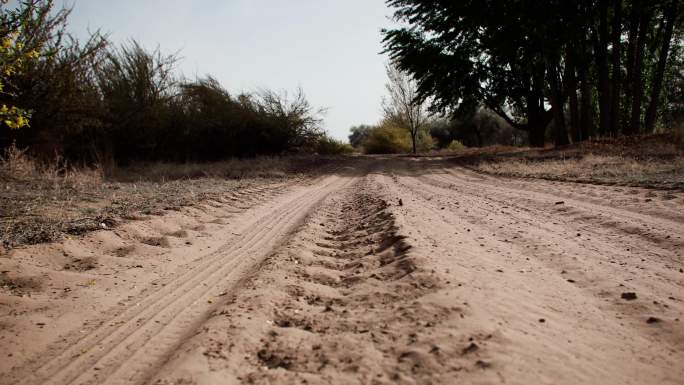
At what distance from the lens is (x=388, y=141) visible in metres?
31.7

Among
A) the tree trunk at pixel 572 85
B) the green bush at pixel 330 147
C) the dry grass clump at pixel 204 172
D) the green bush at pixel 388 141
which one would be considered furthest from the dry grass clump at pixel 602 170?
the green bush at pixel 388 141

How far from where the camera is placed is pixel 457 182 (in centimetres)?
A: 1014

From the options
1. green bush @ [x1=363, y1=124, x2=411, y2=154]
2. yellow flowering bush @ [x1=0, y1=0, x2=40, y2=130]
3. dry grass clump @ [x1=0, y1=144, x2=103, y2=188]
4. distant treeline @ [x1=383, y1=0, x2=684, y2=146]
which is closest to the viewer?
yellow flowering bush @ [x1=0, y1=0, x2=40, y2=130]

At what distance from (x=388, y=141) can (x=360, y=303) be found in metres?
29.4

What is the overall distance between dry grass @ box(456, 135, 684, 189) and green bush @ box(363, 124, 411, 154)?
15.8 metres

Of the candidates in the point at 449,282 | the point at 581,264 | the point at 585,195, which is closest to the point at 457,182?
the point at 585,195

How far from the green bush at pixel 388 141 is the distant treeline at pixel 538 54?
989 centimetres

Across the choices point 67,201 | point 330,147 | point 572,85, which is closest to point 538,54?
point 572,85

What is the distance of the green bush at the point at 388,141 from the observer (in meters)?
31.6

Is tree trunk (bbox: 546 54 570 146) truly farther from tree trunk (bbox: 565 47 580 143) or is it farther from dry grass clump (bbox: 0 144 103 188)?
dry grass clump (bbox: 0 144 103 188)

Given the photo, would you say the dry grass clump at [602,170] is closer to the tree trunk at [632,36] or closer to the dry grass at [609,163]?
the dry grass at [609,163]

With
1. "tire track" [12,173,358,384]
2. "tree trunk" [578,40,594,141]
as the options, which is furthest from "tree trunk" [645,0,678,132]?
"tire track" [12,173,358,384]

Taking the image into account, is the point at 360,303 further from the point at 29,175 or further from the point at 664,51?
the point at 664,51

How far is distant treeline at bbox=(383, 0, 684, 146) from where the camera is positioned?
16.8m
